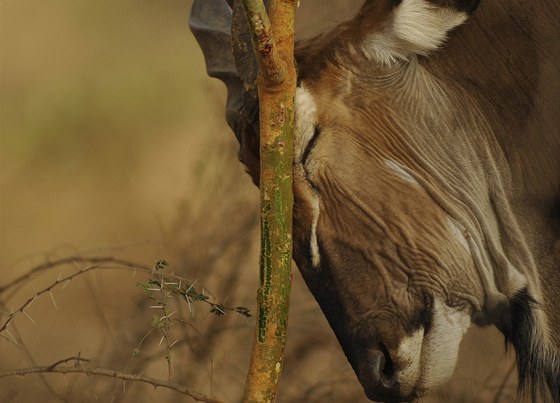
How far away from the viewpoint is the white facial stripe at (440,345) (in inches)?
174

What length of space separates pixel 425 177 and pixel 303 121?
0.56 meters

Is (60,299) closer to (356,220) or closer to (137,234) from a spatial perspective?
(137,234)

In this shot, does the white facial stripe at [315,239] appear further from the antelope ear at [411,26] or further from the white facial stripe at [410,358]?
the antelope ear at [411,26]

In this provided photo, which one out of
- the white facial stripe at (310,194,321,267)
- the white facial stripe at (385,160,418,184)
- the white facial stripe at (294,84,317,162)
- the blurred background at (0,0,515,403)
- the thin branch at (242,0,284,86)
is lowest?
the blurred background at (0,0,515,403)

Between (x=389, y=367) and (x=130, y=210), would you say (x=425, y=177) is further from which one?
(x=130, y=210)

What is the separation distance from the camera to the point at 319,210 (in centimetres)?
439

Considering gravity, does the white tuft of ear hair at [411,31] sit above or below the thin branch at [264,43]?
below

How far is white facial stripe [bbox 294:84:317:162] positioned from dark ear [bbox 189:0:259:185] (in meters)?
0.16

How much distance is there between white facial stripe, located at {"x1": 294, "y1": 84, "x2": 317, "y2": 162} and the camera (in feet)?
14.3

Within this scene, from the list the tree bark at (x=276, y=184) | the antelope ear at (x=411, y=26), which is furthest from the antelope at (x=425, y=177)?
the tree bark at (x=276, y=184)

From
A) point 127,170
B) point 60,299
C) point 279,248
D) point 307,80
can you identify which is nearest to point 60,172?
point 127,170

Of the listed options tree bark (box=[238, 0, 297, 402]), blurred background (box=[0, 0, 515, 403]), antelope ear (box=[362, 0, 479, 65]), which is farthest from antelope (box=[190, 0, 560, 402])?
blurred background (box=[0, 0, 515, 403])

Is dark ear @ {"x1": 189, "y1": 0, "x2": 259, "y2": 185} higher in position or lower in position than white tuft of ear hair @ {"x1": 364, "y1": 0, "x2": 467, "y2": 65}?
lower

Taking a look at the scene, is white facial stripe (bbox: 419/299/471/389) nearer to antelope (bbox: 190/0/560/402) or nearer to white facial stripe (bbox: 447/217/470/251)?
antelope (bbox: 190/0/560/402)
